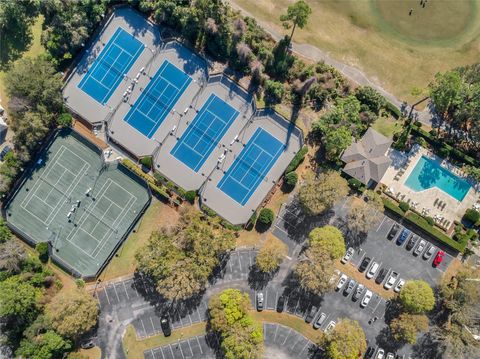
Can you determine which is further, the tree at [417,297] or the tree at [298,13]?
the tree at [298,13]

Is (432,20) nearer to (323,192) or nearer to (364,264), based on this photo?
(323,192)

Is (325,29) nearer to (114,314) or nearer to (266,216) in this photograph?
(266,216)

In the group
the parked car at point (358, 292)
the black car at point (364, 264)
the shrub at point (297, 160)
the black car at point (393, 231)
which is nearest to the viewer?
the parked car at point (358, 292)

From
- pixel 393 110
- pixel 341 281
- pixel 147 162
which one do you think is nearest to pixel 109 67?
pixel 147 162

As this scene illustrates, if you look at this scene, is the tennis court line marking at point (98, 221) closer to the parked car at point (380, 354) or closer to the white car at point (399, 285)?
the white car at point (399, 285)

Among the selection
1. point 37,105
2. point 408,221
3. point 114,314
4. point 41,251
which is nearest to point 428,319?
point 408,221

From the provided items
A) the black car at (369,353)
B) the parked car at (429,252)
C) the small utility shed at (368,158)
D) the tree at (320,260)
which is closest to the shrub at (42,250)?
the tree at (320,260)
